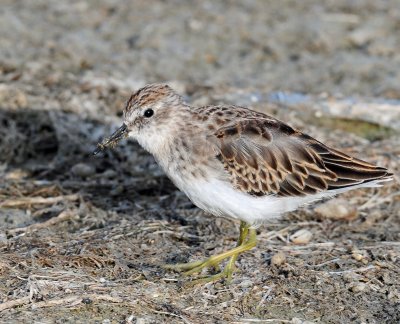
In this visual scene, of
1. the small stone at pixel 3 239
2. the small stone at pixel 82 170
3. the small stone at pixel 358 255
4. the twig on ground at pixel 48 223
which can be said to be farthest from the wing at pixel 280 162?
the small stone at pixel 82 170

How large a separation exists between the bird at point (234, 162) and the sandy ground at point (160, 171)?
0.45 m

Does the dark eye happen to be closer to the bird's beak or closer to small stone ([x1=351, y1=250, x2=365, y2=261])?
the bird's beak

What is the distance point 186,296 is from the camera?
602cm

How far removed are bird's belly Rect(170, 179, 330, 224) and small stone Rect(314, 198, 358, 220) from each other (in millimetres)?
1139

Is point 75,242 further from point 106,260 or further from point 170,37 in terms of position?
point 170,37

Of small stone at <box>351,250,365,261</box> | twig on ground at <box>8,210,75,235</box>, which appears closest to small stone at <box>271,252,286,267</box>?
small stone at <box>351,250,365,261</box>

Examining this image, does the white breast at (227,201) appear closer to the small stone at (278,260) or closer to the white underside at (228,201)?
the white underside at (228,201)

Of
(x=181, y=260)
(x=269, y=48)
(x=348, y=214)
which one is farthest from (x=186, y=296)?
(x=269, y=48)

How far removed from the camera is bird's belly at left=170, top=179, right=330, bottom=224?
6.30m

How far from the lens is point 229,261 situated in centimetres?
644

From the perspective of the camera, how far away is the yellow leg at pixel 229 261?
248 inches

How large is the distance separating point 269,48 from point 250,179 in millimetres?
6002

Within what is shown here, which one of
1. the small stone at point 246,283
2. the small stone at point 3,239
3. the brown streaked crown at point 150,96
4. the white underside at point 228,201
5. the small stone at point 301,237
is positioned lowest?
the small stone at point 301,237

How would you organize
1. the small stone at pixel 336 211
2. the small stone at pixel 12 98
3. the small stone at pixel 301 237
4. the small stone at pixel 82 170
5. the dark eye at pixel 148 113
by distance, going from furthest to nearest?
the small stone at pixel 12 98
the small stone at pixel 82 170
the small stone at pixel 336 211
the small stone at pixel 301 237
the dark eye at pixel 148 113
